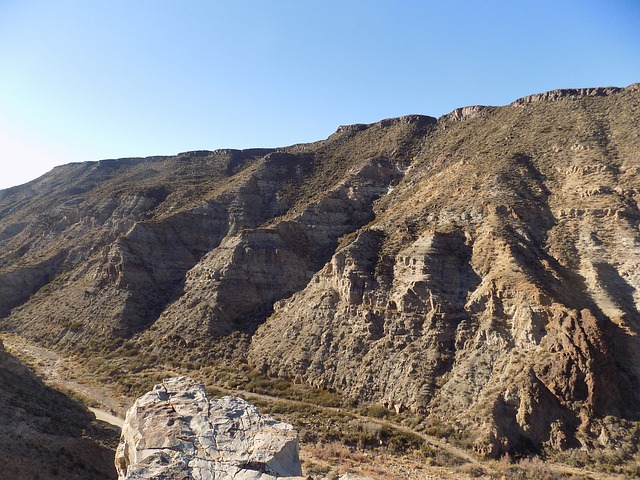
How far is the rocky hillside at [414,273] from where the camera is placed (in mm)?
23688

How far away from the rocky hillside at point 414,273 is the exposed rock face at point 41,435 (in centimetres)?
1457

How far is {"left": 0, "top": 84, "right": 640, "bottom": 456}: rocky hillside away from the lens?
23.7 meters

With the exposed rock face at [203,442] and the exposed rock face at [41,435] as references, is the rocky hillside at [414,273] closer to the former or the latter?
the exposed rock face at [41,435]

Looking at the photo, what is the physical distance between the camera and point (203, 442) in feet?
36.2

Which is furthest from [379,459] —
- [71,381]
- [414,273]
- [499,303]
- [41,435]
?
[71,381]

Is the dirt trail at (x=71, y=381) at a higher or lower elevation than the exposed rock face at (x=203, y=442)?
lower

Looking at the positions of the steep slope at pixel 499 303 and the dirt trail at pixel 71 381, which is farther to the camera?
the dirt trail at pixel 71 381

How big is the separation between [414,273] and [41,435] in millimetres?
24723

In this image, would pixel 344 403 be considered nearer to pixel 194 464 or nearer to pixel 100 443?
pixel 100 443

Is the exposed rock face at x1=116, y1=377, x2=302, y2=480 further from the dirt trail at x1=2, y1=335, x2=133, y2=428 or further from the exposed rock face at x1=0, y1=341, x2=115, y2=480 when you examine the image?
the dirt trail at x1=2, y1=335, x2=133, y2=428

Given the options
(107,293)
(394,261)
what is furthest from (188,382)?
(107,293)

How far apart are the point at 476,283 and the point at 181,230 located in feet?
124

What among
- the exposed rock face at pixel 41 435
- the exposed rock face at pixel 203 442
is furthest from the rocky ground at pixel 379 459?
the exposed rock face at pixel 203 442

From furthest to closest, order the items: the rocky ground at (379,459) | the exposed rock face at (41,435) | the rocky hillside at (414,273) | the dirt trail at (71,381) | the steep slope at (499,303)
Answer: the dirt trail at (71,381), the rocky hillside at (414,273), the steep slope at (499,303), the rocky ground at (379,459), the exposed rock face at (41,435)
